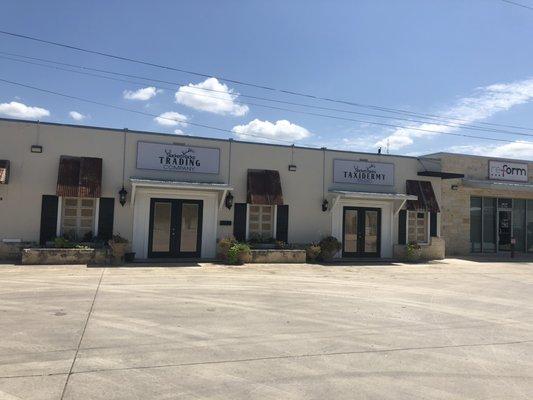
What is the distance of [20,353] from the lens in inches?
242

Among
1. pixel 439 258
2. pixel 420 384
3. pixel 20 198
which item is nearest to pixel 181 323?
pixel 420 384

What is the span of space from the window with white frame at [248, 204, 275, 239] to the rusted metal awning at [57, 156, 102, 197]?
5698 millimetres

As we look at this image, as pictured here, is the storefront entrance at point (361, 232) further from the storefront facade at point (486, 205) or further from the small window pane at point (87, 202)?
the small window pane at point (87, 202)

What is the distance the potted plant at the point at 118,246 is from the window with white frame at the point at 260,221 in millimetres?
4913

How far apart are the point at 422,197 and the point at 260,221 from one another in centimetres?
760

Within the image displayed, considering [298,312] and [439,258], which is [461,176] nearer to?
[439,258]

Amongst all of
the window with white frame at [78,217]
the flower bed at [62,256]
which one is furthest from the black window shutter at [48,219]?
the flower bed at [62,256]

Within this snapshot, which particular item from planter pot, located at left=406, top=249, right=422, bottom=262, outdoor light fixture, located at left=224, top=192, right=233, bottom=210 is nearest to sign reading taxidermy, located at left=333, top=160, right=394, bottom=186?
planter pot, located at left=406, top=249, right=422, bottom=262

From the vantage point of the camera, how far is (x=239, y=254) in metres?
17.8

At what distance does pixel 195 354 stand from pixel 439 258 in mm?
18293

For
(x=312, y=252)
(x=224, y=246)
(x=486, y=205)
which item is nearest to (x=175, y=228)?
(x=224, y=246)

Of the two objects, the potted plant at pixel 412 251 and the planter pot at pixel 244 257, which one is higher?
the potted plant at pixel 412 251

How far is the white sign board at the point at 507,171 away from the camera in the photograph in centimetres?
2524

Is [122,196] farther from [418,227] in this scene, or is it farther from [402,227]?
[418,227]
